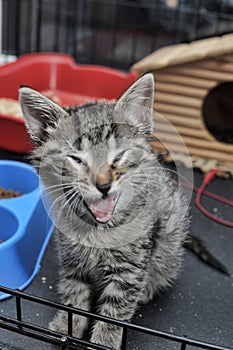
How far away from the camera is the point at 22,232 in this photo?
1188 millimetres

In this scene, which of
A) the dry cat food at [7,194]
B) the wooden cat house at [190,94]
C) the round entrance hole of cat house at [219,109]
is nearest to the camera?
the dry cat food at [7,194]

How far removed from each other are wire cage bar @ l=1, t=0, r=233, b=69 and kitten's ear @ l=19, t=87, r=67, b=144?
1436mm

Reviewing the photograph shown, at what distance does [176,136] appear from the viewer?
67.9 inches

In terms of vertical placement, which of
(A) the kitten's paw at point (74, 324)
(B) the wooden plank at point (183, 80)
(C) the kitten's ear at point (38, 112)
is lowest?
(A) the kitten's paw at point (74, 324)

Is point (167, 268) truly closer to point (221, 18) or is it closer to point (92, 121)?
point (92, 121)

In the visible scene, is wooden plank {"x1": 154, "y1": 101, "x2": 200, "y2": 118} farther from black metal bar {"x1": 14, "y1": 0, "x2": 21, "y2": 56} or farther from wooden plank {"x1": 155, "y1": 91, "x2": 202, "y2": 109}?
black metal bar {"x1": 14, "y1": 0, "x2": 21, "y2": 56}

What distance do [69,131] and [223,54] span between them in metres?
0.91

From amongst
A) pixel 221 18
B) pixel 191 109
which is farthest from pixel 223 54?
pixel 221 18

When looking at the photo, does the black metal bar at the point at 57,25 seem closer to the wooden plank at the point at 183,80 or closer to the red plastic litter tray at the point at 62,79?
the red plastic litter tray at the point at 62,79

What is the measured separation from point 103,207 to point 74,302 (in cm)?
29

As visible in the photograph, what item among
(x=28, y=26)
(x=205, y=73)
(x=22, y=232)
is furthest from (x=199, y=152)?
(x=28, y=26)

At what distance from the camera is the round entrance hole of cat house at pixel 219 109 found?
6.61 ft

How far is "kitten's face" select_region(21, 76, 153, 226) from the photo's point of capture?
0.91 metres

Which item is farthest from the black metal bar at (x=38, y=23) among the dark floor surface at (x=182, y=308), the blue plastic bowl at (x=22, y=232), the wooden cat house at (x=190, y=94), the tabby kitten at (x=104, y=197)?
the tabby kitten at (x=104, y=197)
